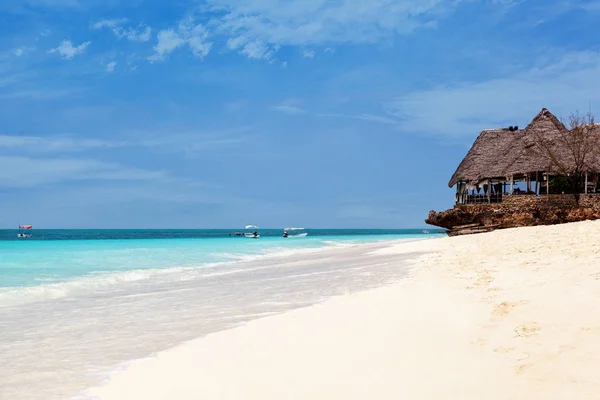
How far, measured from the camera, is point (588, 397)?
3.19 m

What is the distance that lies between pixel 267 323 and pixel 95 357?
1.94 m

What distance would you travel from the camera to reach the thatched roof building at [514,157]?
31828 mm

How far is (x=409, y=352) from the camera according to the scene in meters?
4.56

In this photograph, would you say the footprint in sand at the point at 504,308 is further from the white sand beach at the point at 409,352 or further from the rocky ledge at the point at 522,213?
the rocky ledge at the point at 522,213

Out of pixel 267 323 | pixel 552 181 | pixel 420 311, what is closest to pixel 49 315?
pixel 267 323

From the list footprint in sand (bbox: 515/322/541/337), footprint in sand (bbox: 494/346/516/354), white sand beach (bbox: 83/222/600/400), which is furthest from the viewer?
footprint in sand (bbox: 515/322/541/337)

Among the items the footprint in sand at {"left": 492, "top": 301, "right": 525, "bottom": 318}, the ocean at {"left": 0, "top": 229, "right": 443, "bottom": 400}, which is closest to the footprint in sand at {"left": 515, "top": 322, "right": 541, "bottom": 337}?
the footprint in sand at {"left": 492, "top": 301, "right": 525, "bottom": 318}

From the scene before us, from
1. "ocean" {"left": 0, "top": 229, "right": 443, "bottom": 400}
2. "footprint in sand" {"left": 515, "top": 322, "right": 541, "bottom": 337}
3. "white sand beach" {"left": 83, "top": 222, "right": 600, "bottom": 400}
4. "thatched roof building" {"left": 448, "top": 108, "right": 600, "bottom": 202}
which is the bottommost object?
"ocean" {"left": 0, "top": 229, "right": 443, "bottom": 400}

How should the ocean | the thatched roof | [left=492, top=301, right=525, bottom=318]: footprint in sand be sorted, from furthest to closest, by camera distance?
1. the thatched roof
2. [left=492, top=301, right=525, bottom=318]: footprint in sand
3. the ocean

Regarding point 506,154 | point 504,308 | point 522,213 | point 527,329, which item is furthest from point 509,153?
point 527,329

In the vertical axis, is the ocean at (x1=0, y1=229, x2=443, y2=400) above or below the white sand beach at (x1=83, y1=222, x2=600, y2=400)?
below

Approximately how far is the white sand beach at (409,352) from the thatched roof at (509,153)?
2693 cm

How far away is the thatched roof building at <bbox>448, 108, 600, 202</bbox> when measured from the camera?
1253 inches

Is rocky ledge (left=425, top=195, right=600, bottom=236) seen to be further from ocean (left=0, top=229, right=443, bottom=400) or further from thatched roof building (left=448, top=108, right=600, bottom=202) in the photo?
ocean (left=0, top=229, right=443, bottom=400)
